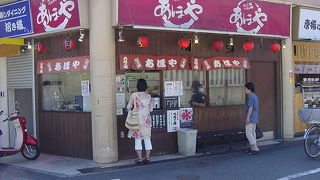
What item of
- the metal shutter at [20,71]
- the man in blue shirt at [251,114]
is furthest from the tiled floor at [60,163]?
the metal shutter at [20,71]

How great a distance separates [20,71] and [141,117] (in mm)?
4724

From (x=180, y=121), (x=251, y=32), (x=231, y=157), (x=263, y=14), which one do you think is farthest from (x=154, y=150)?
(x=263, y=14)

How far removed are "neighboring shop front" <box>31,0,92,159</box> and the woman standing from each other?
134 cm

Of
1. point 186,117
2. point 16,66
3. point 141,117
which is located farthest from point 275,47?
point 16,66

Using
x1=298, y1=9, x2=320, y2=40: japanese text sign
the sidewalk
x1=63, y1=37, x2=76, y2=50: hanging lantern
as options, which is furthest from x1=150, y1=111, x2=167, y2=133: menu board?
x1=298, y1=9, x2=320, y2=40: japanese text sign

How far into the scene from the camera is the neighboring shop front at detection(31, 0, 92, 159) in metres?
9.92

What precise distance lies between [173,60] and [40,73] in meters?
3.70

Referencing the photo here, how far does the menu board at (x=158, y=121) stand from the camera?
1041 cm

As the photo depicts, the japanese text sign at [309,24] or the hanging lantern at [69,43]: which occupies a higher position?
the japanese text sign at [309,24]

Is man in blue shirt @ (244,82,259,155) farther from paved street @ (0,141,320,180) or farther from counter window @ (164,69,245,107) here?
counter window @ (164,69,245,107)

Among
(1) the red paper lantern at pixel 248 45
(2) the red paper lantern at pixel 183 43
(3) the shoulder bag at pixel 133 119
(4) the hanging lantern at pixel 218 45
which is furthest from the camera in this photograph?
(1) the red paper lantern at pixel 248 45

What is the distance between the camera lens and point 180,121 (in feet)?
35.7

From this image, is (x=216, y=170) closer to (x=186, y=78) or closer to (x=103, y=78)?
(x=186, y=78)

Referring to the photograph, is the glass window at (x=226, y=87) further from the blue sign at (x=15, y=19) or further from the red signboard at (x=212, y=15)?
the blue sign at (x=15, y=19)
